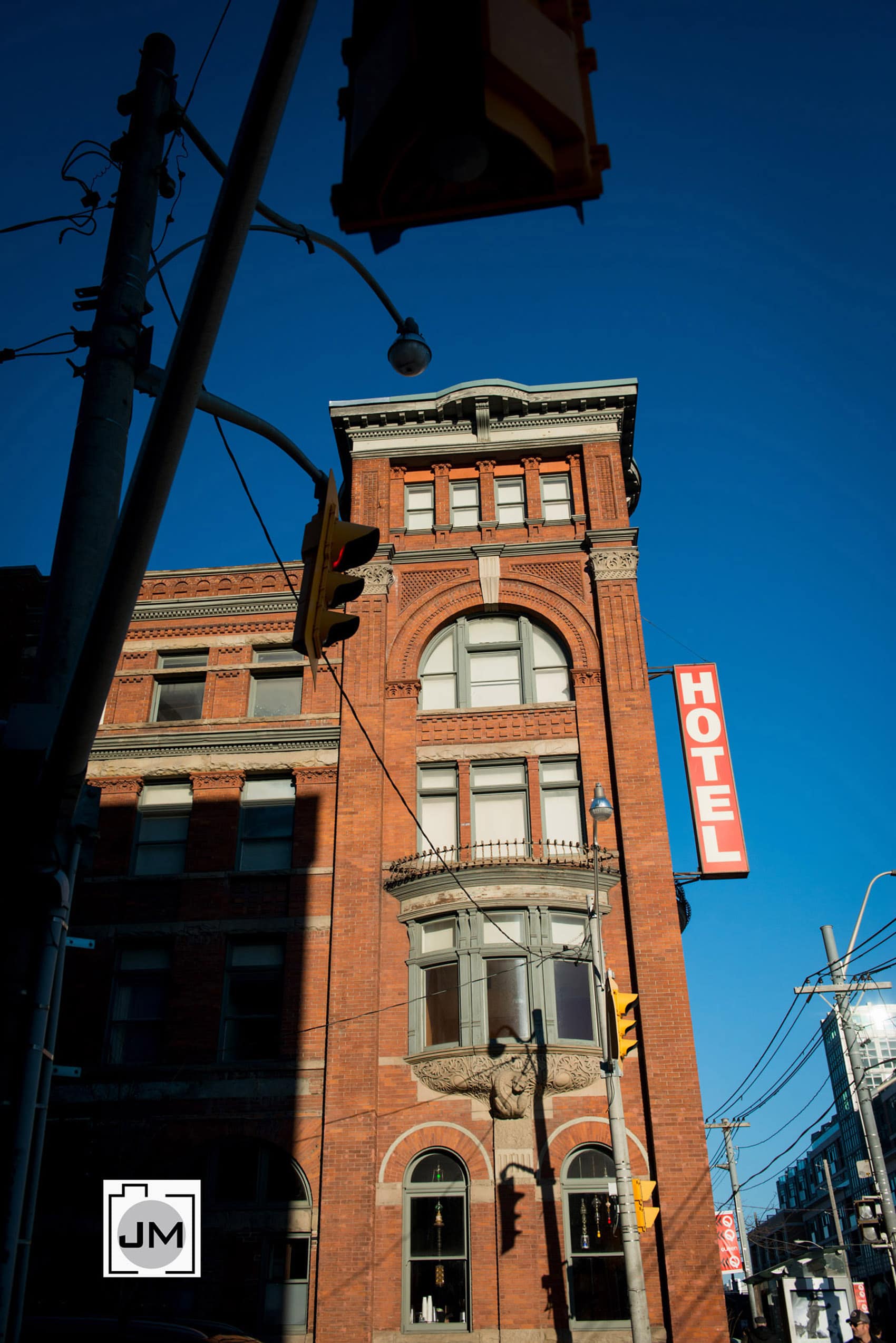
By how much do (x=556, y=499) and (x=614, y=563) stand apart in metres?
3.10

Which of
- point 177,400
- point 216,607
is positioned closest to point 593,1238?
point 216,607

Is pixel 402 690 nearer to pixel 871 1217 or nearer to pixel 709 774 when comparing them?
pixel 709 774

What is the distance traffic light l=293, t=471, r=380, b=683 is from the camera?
6.05 m

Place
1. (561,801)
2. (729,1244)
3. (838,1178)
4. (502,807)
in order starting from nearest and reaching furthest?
1. (561,801)
2. (502,807)
3. (729,1244)
4. (838,1178)

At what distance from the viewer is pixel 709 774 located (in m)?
26.9

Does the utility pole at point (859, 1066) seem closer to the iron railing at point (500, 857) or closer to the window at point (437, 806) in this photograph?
the iron railing at point (500, 857)

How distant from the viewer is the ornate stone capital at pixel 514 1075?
72.0 ft

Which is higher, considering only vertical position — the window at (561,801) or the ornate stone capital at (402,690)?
the ornate stone capital at (402,690)

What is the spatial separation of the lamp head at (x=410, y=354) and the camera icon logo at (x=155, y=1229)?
6.33 meters

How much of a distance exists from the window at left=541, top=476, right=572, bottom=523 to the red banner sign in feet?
95.0

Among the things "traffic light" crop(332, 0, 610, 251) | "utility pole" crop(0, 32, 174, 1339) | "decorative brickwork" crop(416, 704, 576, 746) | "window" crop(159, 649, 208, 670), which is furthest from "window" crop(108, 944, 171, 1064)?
"traffic light" crop(332, 0, 610, 251)

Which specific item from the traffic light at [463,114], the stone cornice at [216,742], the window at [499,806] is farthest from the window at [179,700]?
the traffic light at [463,114]

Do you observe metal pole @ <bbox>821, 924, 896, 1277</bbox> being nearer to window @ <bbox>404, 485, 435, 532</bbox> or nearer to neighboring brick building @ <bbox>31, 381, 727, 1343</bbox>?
neighboring brick building @ <bbox>31, 381, 727, 1343</bbox>

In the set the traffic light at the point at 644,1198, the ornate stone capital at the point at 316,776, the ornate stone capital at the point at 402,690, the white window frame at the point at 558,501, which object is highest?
the white window frame at the point at 558,501
